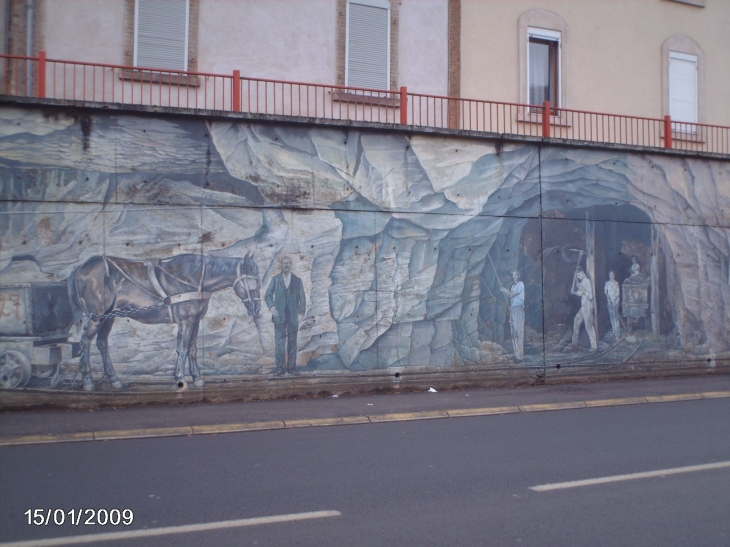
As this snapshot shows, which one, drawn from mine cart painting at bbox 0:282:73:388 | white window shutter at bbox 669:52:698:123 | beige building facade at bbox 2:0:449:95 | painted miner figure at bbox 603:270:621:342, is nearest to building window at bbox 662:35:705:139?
white window shutter at bbox 669:52:698:123

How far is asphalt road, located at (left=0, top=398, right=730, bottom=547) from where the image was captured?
5.03 m

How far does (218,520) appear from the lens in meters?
5.27

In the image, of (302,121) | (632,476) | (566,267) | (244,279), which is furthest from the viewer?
(566,267)

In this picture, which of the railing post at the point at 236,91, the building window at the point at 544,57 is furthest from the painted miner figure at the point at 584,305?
the railing post at the point at 236,91

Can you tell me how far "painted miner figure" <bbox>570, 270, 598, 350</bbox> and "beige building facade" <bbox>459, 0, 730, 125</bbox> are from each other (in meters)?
4.55

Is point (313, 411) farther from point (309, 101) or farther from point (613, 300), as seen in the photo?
point (613, 300)

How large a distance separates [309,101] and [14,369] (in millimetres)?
7250

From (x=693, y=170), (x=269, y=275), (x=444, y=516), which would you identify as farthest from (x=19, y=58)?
(x=693, y=170)

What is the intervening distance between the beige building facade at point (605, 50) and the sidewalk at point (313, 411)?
7.02 meters

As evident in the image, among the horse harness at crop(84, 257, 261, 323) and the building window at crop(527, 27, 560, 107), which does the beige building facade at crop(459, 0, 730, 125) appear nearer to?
the building window at crop(527, 27, 560, 107)

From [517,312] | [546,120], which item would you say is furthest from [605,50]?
[517,312]

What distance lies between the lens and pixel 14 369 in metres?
10.5

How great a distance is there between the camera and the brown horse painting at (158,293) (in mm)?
10930

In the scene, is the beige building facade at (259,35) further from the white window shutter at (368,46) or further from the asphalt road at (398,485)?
the asphalt road at (398,485)
